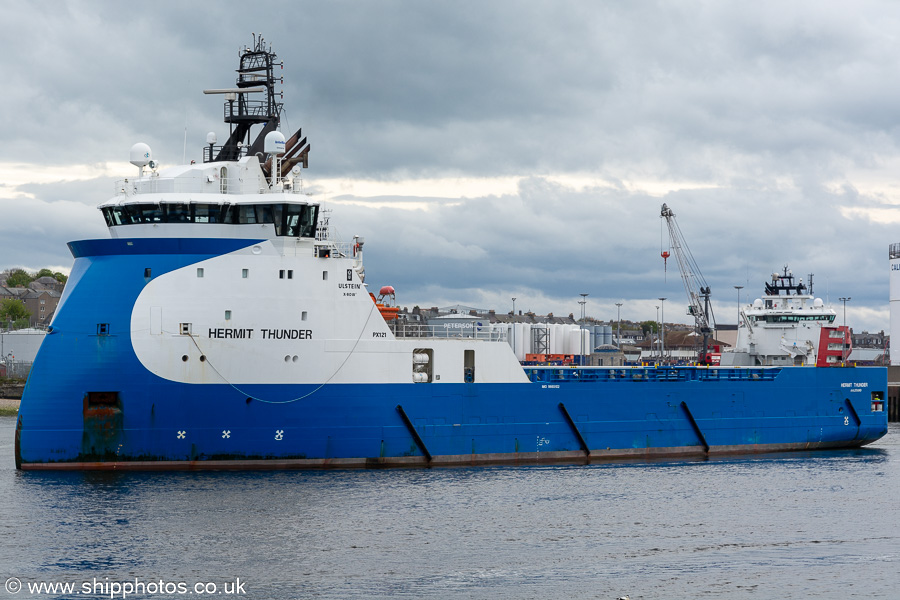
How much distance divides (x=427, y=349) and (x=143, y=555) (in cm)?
1507

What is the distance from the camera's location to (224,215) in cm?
3425

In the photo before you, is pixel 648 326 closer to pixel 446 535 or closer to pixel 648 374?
pixel 648 374

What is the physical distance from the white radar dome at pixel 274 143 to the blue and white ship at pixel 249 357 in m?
0.05

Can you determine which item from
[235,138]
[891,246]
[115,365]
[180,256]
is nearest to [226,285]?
[180,256]

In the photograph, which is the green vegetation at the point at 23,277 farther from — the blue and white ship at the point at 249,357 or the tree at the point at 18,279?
the blue and white ship at the point at 249,357

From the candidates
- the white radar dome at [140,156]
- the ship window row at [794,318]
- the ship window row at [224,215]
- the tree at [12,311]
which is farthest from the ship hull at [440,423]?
the tree at [12,311]

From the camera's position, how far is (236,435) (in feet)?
110

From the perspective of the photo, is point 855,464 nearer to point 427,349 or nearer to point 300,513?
point 427,349

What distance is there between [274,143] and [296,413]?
358 inches

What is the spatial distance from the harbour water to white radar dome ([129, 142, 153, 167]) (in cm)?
1024

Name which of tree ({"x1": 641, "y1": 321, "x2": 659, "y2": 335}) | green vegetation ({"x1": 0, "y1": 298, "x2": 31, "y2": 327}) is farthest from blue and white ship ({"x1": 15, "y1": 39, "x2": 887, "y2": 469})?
tree ({"x1": 641, "y1": 321, "x2": 659, "y2": 335})

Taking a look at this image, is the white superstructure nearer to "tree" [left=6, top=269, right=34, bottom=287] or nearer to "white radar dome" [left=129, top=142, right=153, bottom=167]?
"white radar dome" [left=129, top=142, right=153, bottom=167]

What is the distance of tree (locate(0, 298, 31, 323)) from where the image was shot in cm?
13775

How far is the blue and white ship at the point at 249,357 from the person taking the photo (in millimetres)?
32594
